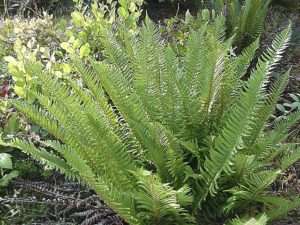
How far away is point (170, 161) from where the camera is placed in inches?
82.0

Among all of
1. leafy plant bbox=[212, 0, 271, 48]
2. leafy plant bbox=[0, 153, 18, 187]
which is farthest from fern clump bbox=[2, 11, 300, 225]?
leafy plant bbox=[212, 0, 271, 48]

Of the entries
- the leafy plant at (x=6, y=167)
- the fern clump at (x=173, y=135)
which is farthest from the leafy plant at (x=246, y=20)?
the leafy plant at (x=6, y=167)

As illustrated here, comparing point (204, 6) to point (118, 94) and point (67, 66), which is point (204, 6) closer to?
point (67, 66)

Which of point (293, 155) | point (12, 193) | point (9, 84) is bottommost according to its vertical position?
point (12, 193)

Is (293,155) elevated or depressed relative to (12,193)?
elevated

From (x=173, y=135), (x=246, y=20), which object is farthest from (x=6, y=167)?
(x=246, y=20)

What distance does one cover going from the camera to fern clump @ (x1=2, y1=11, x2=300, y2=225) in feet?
6.52

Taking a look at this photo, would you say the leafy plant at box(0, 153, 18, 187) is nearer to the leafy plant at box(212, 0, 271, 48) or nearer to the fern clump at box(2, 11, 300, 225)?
the fern clump at box(2, 11, 300, 225)

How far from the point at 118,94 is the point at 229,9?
1733 mm

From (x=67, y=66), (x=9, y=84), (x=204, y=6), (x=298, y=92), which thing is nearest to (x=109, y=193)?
(x=67, y=66)

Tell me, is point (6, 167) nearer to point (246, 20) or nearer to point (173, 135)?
point (173, 135)

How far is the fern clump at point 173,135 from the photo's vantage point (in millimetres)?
1988

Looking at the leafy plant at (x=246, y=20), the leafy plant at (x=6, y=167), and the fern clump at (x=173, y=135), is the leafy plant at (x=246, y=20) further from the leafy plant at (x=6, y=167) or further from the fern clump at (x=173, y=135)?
the leafy plant at (x=6, y=167)

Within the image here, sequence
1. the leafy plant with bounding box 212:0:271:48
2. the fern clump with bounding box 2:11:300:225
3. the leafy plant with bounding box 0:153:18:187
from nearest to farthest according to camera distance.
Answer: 1. the fern clump with bounding box 2:11:300:225
2. the leafy plant with bounding box 0:153:18:187
3. the leafy plant with bounding box 212:0:271:48
